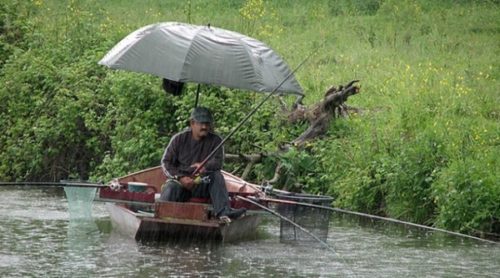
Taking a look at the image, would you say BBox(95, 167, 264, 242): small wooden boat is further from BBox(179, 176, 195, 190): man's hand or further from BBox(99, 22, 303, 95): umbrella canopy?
BBox(99, 22, 303, 95): umbrella canopy

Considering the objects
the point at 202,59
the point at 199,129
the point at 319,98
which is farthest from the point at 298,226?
the point at 319,98

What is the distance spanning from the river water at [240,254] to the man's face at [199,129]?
1211 millimetres

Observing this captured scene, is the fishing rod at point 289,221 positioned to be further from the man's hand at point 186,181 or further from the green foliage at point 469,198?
the green foliage at point 469,198

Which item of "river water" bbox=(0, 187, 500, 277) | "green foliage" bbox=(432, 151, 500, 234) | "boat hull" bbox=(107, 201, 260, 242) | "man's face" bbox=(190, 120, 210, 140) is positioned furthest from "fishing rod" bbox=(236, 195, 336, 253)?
"green foliage" bbox=(432, 151, 500, 234)

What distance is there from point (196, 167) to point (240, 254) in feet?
3.63

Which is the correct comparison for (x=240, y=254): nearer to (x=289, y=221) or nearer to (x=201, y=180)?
(x=289, y=221)

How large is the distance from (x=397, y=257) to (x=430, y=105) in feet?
14.4

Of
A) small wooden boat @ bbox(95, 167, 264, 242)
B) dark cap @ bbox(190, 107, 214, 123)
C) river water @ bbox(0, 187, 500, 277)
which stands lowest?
river water @ bbox(0, 187, 500, 277)

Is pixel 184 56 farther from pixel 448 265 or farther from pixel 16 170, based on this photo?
pixel 16 170

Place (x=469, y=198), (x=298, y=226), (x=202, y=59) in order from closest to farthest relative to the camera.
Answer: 1. (x=298, y=226)
2. (x=202, y=59)
3. (x=469, y=198)

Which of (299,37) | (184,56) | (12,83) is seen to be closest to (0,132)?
(12,83)

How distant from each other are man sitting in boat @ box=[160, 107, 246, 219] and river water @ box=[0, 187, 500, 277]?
51 cm

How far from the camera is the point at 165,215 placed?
538 inches

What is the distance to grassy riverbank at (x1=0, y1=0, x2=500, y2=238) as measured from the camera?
15461 millimetres
